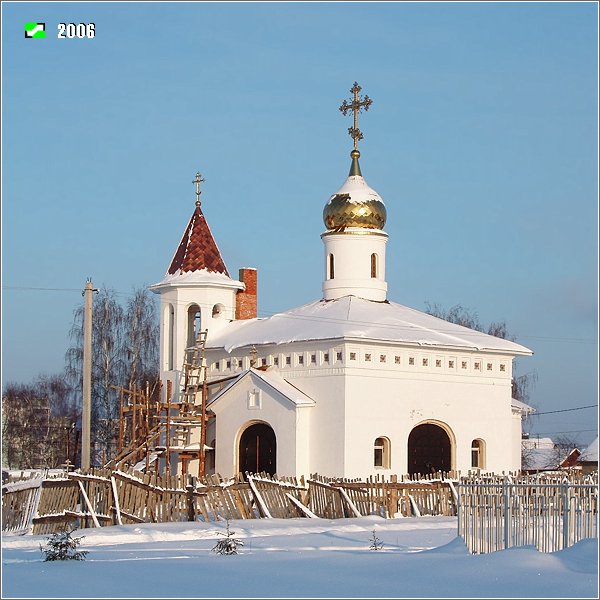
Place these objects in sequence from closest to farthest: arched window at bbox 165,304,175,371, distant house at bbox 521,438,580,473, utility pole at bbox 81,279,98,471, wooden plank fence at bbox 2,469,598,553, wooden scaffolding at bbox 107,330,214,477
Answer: wooden plank fence at bbox 2,469,598,553, utility pole at bbox 81,279,98,471, wooden scaffolding at bbox 107,330,214,477, arched window at bbox 165,304,175,371, distant house at bbox 521,438,580,473

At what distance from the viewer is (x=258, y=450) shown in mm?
Answer: 33281

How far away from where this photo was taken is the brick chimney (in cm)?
3825

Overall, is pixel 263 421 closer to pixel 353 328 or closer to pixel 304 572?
pixel 353 328

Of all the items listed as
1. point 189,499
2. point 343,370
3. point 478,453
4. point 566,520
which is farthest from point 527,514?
point 478,453

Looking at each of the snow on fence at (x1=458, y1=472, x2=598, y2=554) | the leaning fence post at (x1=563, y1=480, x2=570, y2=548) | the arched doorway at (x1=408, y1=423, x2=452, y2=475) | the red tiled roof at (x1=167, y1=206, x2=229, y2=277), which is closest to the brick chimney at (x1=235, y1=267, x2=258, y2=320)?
the red tiled roof at (x1=167, y1=206, x2=229, y2=277)

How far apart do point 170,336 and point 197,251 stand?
2.57 m

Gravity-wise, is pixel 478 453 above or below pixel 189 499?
above

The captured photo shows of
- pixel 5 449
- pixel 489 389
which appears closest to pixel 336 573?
pixel 489 389

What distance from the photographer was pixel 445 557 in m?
17.7

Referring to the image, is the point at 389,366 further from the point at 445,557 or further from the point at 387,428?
the point at 445,557

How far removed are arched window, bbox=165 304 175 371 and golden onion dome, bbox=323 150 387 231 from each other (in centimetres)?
518

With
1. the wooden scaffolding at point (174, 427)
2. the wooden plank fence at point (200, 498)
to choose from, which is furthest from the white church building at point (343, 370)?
the wooden plank fence at point (200, 498)

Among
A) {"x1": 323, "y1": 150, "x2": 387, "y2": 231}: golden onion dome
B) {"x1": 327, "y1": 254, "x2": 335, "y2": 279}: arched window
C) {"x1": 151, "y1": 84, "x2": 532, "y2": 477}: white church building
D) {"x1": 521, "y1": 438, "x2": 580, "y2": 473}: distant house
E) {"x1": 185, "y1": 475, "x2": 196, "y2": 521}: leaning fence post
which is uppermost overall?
{"x1": 323, "y1": 150, "x2": 387, "y2": 231}: golden onion dome

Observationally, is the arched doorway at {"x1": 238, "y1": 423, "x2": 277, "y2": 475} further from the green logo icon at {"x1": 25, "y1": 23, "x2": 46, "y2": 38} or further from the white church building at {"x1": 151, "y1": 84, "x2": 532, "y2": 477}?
the green logo icon at {"x1": 25, "y1": 23, "x2": 46, "y2": 38}
